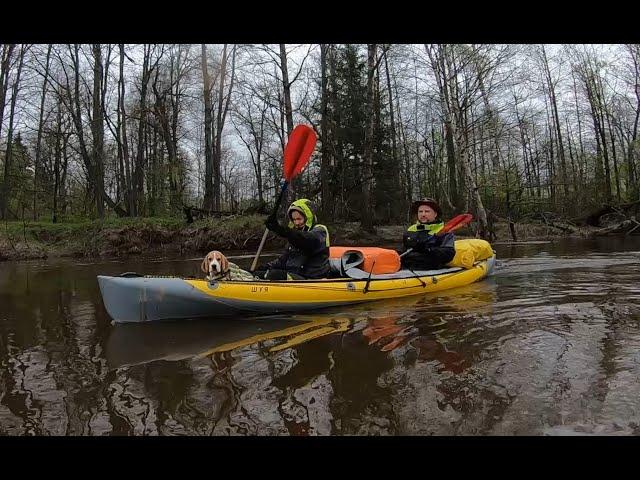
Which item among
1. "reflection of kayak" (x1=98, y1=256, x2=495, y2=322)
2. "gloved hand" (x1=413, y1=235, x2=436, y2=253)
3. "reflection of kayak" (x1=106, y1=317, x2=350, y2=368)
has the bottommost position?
"reflection of kayak" (x1=106, y1=317, x2=350, y2=368)

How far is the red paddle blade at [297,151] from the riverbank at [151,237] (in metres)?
8.32

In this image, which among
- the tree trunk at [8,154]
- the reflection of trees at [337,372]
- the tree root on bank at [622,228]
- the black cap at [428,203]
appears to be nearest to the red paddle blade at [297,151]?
the black cap at [428,203]

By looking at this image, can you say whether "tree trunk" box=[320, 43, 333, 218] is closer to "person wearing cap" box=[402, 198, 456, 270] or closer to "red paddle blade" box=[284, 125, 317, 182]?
"person wearing cap" box=[402, 198, 456, 270]

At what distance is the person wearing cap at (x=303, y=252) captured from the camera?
5.84 meters

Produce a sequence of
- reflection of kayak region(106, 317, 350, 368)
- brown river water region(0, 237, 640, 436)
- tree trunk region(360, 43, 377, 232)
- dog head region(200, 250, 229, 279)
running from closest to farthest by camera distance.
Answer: brown river water region(0, 237, 640, 436) → reflection of kayak region(106, 317, 350, 368) → dog head region(200, 250, 229, 279) → tree trunk region(360, 43, 377, 232)

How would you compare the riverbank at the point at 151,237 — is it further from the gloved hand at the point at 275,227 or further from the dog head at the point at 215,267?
the dog head at the point at 215,267

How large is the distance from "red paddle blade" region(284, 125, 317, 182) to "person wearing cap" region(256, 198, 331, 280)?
2.97ft

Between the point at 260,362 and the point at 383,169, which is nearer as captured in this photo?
the point at 260,362

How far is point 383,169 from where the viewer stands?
61.9 feet

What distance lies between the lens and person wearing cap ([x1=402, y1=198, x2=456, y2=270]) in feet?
23.4

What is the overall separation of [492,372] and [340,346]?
4.35ft

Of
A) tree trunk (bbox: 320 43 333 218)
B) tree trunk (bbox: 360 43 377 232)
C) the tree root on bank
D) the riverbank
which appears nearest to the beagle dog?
the riverbank
